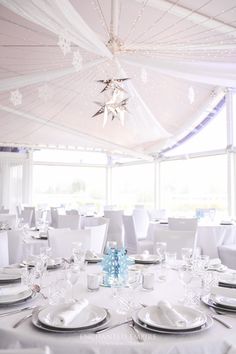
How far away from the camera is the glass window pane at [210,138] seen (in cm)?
890

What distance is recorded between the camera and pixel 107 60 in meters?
5.01

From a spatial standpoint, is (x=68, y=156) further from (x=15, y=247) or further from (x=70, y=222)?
(x=15, y=247)

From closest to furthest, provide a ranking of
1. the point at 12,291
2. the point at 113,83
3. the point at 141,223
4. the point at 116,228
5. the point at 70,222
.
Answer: the point at 12,291 < the point at 113,83 < the point at 70,222 < the point at 141,223 < the point at 116,228

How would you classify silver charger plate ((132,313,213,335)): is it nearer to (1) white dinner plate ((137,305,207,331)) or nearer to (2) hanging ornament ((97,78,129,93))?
(1) white dinner plate ((137,305,207,331))

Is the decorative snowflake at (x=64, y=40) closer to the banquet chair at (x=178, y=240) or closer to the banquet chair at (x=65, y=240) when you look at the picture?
the banquet chair at (x=65, y=240)

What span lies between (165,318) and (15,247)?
8.40 ft

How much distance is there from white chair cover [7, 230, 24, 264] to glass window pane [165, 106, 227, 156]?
21.0 ft

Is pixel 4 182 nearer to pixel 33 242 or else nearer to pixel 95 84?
pixel 95 84

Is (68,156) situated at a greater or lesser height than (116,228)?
greater

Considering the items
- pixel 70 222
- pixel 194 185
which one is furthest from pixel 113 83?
pixel 194 185

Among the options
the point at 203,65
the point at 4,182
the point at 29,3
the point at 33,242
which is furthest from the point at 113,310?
the point at 4,182

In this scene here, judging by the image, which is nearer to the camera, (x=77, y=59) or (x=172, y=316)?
(x=172, y=316)

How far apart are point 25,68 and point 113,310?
15.4ft

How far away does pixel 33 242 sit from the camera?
3658 millimetres
